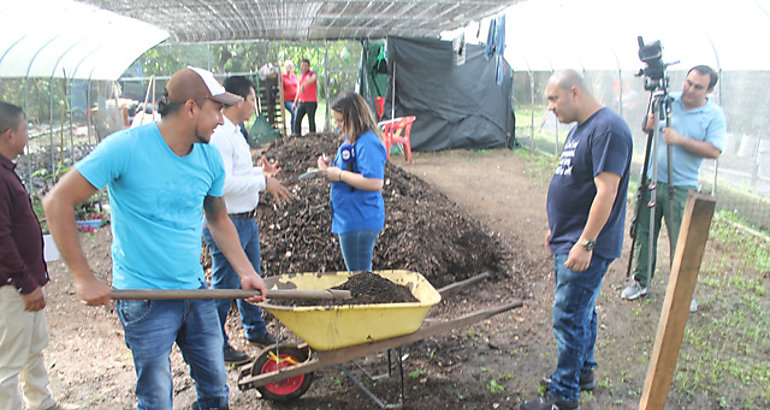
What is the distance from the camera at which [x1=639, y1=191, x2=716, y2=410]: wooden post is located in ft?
4.81

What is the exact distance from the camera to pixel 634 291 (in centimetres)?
460

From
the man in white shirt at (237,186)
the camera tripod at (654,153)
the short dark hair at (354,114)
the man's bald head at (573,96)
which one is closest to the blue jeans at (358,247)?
the man in white shirt at (237,186)

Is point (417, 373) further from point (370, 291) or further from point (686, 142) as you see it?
point (686, 142)

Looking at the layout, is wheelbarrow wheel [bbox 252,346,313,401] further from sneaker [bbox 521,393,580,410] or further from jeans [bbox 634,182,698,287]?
jeans [bbox 634,182,698,287]

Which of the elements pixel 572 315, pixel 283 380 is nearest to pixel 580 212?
pixel 572 315

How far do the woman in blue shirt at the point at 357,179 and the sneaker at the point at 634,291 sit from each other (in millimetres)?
2627

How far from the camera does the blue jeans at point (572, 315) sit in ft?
9.04

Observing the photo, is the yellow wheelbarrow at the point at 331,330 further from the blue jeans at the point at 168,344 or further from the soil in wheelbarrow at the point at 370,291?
the blue jeans at the point at 168,344

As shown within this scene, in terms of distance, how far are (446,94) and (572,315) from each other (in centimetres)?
1107

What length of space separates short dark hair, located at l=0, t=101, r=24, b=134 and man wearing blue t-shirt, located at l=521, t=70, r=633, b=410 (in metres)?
2.96

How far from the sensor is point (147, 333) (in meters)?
2.12

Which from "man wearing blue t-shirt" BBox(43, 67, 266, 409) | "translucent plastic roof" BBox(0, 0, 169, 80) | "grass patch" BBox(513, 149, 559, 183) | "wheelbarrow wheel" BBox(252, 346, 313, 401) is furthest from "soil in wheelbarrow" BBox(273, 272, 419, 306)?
"translucent plastic roof" BBox(0, 0, 169, 80)

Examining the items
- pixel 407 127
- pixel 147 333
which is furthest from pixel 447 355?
pixel 407 127

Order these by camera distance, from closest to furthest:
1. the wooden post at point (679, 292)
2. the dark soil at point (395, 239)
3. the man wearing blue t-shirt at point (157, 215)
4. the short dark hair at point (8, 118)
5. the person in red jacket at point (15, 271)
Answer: the wooden post at point (679, 292) → the man wearing blue t-shirt at point (157, 215) → the person in red jacket at point (15, 271) → the short dark hair at point (8, 118) → the dark soil at point (395, 239)
